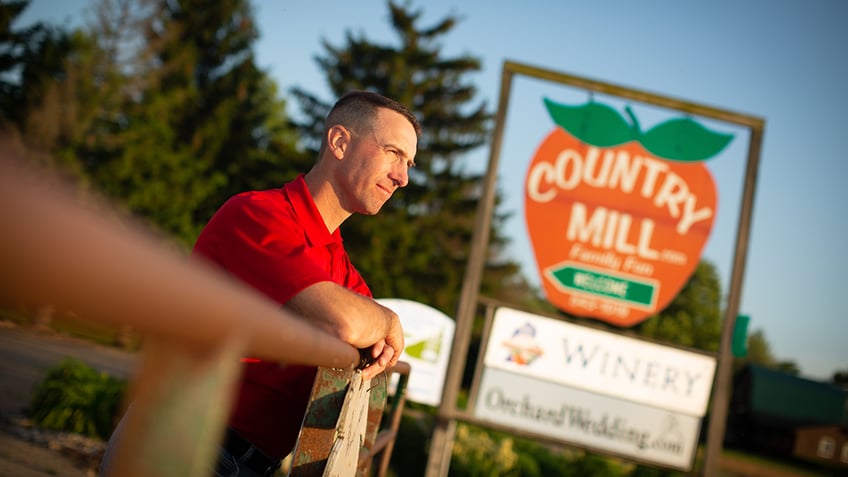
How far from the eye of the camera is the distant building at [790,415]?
35.2 metres

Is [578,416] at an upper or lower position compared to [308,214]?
lower

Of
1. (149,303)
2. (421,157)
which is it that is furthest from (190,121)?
(149,303)

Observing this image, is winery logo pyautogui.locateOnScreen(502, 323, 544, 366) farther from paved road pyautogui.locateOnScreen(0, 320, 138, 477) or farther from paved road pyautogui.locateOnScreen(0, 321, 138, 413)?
paved road pyautogui.locateOnScreen(0, 320, 138, 477)

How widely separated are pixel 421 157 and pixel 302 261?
27.6m

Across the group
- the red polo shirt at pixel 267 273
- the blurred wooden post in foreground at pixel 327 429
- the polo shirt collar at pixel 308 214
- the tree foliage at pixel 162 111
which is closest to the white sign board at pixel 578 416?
the polo shirt collar at pixel 308 214

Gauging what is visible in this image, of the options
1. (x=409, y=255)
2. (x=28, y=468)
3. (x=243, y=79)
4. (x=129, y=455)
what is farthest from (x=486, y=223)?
(x=243, y=79)

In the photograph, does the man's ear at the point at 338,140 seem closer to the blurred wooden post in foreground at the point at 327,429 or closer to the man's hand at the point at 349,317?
the man's hand at the point at 349,317

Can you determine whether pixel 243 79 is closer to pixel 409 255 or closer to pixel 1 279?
pixel 409 255

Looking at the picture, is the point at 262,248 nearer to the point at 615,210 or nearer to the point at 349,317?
the point at 349,317

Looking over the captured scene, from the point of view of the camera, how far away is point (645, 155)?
19.8 ft

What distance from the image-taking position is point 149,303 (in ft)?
1.39

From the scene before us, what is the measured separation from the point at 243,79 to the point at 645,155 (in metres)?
28.3

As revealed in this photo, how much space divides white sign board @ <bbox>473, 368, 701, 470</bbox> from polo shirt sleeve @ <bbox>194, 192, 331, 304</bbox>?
163 inches

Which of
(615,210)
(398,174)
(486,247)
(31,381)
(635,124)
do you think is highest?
(635,124)
